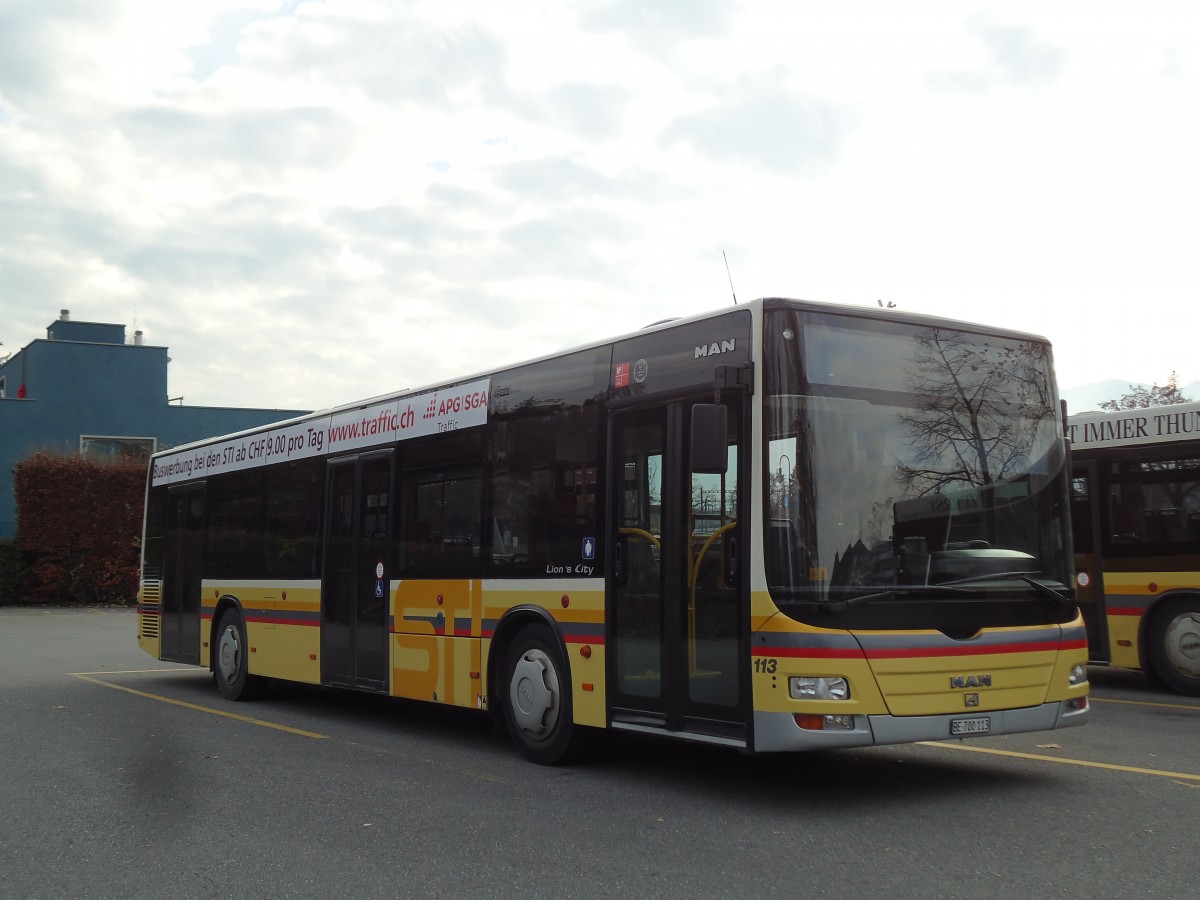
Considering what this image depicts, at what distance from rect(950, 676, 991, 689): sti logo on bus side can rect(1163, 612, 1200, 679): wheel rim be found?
21.0ft

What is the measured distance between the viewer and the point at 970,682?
7.54m

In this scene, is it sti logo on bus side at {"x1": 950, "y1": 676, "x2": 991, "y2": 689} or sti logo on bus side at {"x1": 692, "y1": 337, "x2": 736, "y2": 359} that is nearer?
sti logo on bus side at {"x1": 950, "y1": 676, "x2": 991, "y2": 689}

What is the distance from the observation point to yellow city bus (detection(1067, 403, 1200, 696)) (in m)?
12.9

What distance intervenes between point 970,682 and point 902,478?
50.2 inches

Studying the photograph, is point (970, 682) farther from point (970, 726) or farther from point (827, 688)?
point (827, 688)

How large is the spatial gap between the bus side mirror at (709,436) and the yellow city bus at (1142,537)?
683 cm

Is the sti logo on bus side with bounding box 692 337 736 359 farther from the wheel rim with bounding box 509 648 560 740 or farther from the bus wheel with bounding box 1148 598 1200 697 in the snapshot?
the bus wheel with bounding box 1148 598 1200 697

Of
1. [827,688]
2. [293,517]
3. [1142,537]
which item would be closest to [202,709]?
[293,517]

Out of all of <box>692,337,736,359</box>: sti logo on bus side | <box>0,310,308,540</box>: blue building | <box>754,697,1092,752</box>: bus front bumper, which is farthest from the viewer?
<box>0,310,308,540</box>: blue building

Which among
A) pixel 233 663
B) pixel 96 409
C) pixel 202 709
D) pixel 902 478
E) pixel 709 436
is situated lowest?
pixel 202 709

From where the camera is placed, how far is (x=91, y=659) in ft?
63.8

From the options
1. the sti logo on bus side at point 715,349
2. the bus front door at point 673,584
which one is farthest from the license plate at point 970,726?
the sti logo on bus side at point 715,349

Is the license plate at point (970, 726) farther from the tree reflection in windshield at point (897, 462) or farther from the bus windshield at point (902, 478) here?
the tree reflection in windshield at point (897, 462)

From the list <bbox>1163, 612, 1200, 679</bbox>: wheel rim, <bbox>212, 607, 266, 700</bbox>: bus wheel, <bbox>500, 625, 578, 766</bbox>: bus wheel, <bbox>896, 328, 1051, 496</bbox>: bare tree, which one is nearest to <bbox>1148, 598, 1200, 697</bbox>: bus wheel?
<bbox>1163, 612, 1200, 679</bbox>: wheel rim
